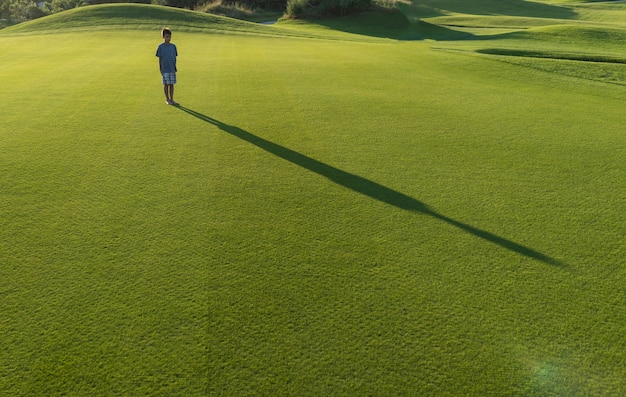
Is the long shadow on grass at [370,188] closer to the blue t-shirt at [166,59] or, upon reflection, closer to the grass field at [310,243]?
the grass field at [310,243]

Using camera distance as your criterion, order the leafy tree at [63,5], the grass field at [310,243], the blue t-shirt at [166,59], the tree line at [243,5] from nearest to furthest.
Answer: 1. the grass field at [310,243]
2. the blue t-shirt at [166,59]
3. the tree line at [243,5]
4. the leafy tree at [63,5]

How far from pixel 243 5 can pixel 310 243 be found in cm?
4132

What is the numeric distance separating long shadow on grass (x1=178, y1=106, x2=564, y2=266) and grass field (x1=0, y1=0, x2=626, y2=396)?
28mm

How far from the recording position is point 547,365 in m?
2.83

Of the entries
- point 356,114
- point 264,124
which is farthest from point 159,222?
point 356,114

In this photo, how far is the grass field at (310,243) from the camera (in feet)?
9.27

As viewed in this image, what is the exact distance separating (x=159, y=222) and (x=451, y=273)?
2.85 metres

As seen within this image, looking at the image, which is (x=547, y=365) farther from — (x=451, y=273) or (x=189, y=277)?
(x=189, y=277)

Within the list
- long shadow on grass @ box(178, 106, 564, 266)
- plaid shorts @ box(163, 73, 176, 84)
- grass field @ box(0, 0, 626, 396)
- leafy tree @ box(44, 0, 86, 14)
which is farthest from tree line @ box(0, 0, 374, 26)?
long shadow on grass @ box(178, 106, 564, 266)

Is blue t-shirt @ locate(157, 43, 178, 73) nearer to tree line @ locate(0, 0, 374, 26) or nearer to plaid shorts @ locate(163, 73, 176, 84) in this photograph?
plaid shorts @ locate(163, 73, 176, 84)

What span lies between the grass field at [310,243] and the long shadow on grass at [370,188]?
0.03 metres

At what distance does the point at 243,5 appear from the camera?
40562 mm

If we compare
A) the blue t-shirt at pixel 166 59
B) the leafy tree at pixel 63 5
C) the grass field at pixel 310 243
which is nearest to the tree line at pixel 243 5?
the leafy tree at pixel 63 5

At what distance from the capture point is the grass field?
9.27 feet
